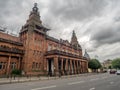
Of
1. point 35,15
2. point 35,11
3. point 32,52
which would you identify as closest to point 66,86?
point 32,52

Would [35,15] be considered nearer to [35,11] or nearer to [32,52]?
[35,11]

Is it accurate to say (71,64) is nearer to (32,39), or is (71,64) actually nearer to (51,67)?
(51,67)

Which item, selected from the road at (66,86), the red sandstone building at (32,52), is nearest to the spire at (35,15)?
the red sandstone building at (32,52)

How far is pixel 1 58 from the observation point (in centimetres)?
3353

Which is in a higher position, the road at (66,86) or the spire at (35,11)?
the spire at (35,11)

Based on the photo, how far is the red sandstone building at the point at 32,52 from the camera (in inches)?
1389

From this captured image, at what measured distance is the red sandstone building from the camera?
116 ft

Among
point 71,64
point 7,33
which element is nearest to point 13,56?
point 7,33

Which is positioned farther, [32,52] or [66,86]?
[32,52]

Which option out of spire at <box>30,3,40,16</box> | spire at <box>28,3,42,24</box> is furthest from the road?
spire at <box>30,3,40,16</box>

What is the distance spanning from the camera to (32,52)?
3919 cm

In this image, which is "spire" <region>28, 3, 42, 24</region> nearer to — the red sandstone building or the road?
the red sandstone building

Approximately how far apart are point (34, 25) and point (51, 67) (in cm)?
1444

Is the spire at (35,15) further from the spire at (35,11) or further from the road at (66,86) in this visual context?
the road at (66,86)
